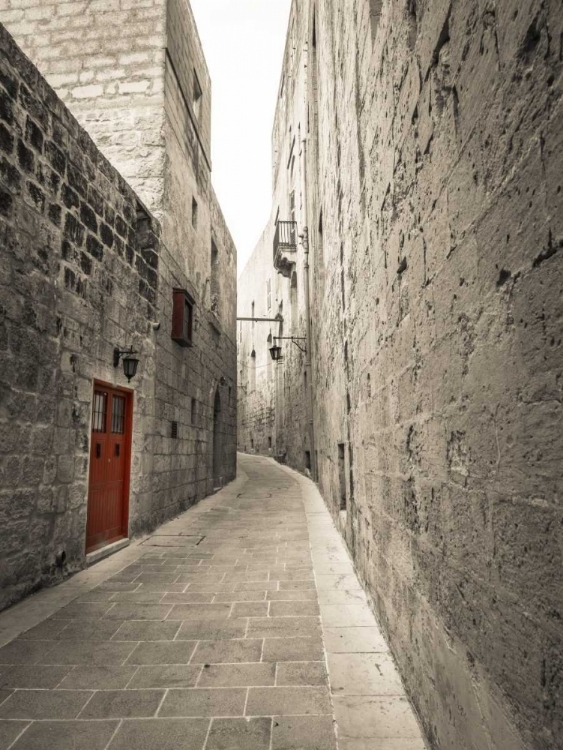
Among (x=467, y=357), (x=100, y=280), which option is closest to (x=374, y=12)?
(x=467, y=357)

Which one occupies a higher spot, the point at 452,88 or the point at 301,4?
the point at 301,4

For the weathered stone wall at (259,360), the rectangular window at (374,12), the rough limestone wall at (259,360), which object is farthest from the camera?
the rough limestone wall at (259,360)

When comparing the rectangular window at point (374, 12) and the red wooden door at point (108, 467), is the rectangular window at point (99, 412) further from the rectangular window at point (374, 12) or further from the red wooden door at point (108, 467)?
the rectangular window at point (374, 12)

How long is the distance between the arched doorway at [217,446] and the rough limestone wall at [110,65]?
17.8 feet

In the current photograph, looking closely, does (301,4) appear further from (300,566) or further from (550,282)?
(550,282)

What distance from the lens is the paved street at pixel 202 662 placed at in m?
2.00

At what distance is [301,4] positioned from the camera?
1220 cm

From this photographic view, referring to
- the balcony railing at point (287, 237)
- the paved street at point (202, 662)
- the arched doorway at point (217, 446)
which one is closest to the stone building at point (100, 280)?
the arched doorway at point (217, 446)

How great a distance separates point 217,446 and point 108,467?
5.83 m

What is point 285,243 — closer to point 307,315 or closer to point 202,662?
point 307,315

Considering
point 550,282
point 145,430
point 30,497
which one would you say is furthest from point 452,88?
point 145,430

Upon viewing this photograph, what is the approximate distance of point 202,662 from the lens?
261 cm

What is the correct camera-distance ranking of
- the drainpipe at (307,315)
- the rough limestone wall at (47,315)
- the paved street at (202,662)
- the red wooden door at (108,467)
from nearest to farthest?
the paved street at (202,662)
the rough limestone wall at (47,315)
the red wooden door at (108,467)
the drainpipe at (307,315)

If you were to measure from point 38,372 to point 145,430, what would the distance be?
2.41 metres
